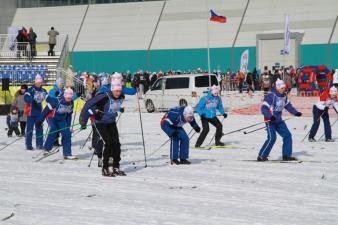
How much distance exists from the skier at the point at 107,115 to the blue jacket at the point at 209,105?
4.59 metres

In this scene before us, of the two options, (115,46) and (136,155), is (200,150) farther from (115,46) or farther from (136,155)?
(115,46)

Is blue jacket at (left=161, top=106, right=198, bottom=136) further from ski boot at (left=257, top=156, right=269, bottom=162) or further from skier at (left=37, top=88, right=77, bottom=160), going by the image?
skier at (left=37, top=88, right=77, bottom=160)

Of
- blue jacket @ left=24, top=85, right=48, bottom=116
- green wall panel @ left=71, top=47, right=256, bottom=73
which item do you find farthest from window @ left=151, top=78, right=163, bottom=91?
green wall panel @ left=71, top=47, right=256, bottom=73

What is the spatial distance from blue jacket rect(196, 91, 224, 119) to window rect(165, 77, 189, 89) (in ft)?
40.4

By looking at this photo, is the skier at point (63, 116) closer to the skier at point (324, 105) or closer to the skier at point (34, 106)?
the skier at point (34, 106)

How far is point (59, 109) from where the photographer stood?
13883mm

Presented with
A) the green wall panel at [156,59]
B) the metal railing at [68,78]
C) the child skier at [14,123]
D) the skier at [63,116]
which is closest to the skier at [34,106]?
the skier at [63,116]

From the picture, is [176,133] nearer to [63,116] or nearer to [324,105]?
[63,116]

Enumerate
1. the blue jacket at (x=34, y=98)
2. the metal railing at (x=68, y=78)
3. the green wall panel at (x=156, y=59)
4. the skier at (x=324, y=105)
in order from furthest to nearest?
1. the green wall panel at (x=156, y=59)
2. the metal railing at (x=68, y=78)
3. the skier at (x=324, y=105)
4. the blue jacket at (x=34, y=98)

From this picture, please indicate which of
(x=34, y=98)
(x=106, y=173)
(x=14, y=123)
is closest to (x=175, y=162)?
(x=106, y=173)

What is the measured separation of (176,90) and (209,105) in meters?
12.6

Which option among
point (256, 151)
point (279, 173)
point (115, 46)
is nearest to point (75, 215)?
point (279, 173)

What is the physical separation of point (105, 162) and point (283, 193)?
313cm

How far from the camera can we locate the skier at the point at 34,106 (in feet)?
50.0
